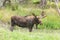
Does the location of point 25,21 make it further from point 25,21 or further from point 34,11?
point 34,11

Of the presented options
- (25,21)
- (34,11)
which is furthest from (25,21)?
(34,11)

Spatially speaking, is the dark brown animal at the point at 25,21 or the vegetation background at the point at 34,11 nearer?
the dark brown animal at the point at 25,21

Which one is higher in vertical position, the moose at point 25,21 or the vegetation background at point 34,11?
the moose at point 25,21

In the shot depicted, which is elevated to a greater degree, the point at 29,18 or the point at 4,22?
the point at 29,18

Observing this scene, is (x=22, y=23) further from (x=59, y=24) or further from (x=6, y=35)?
(x=6, y=35)

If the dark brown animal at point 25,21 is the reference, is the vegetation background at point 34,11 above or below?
below

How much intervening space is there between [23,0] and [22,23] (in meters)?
11.2

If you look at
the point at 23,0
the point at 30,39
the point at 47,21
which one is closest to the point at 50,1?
the point at 23,0

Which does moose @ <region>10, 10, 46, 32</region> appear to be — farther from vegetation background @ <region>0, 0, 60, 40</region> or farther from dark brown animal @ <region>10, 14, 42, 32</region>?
vegetation background @ <region>0, 0, 60, 40</region>

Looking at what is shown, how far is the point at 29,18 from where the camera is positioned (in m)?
17.2

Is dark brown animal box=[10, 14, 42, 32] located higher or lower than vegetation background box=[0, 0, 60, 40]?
higher

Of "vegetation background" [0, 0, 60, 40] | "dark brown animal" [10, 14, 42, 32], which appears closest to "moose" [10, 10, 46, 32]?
"dark brown animal" [10, 14, 42, 32]

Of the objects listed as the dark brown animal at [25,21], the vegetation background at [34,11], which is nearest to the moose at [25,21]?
the dark brown animal at [25,21]

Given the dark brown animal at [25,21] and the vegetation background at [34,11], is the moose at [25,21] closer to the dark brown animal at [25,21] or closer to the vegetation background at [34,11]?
the dark brown animal at [25,21]
